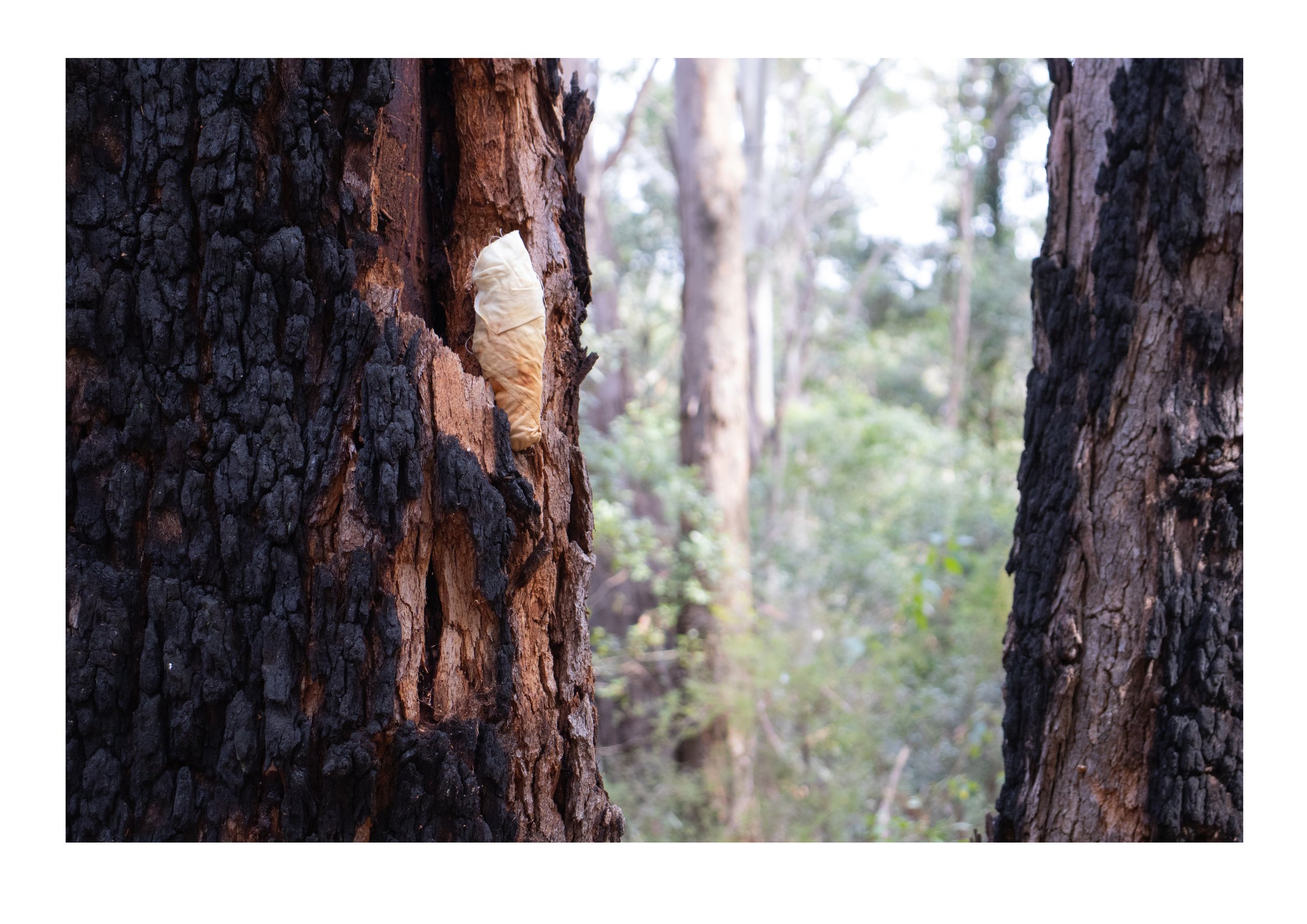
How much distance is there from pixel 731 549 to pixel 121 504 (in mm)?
2727

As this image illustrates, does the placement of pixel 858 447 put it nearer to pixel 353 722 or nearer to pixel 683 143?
pixel 683 143

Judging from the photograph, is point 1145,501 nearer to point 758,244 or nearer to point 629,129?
point 629,129

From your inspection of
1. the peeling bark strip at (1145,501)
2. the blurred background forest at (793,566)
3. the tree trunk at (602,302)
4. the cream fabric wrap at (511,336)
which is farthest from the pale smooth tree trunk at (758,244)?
the cream fabric wrap at (511,336)

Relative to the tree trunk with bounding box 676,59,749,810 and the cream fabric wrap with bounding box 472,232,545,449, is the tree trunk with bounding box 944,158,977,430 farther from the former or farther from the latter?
the cream fabric wrap with bounding box 472,232,545,449

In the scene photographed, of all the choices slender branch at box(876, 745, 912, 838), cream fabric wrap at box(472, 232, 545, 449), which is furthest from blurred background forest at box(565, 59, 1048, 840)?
cream fabric wrap at box(472, 232, 545, 449)

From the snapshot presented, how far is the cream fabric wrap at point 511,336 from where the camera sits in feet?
2.77

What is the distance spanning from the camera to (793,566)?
3.89 m

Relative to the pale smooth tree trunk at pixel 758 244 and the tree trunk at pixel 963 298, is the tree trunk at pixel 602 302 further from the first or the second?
the tree trunk at pixel 963 298

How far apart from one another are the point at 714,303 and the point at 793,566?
1.20 metres

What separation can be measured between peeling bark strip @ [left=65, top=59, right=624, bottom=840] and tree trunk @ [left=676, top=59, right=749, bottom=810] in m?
2.63

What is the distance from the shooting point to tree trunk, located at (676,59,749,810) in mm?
3561

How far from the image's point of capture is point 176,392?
30.0 inches

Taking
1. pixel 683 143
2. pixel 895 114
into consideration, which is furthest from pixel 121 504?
pixel 895 114

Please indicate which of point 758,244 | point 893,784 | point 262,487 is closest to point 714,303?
point 893,784
